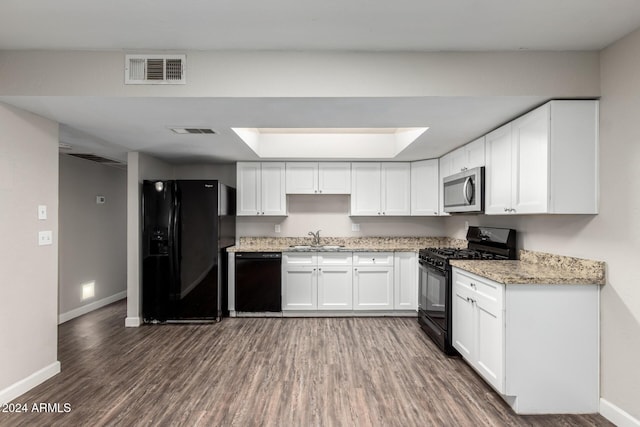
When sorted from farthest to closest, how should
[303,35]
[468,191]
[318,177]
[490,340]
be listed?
1. [318,177]
2. [468,191]
3. [490,340]
4. [303,35]

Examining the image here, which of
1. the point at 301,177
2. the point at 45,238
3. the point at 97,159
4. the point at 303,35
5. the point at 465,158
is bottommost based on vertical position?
the point at 45,238

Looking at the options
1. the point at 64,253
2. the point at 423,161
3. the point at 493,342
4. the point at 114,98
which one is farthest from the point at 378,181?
the point at 64,253

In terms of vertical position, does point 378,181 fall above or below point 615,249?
above

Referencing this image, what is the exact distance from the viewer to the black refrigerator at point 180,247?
387 centimetres

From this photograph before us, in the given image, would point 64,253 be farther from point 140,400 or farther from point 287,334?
point 287,334

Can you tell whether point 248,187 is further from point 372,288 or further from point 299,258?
point 372,288

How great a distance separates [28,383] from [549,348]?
3.83 meters

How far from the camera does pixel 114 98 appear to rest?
7.12ft

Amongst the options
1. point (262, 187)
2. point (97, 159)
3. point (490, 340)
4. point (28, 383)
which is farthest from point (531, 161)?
point (97, 159)

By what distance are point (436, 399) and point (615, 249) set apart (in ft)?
5.13

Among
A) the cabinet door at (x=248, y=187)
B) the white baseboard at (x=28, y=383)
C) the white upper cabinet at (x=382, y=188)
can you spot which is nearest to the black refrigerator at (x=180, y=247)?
the cabinet door at (x=248, y=187)

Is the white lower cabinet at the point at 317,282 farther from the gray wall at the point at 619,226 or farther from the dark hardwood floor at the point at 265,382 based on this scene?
the gray wall at the point at 619,226

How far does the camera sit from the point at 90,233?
4586 millimetres

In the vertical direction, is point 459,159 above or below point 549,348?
above
